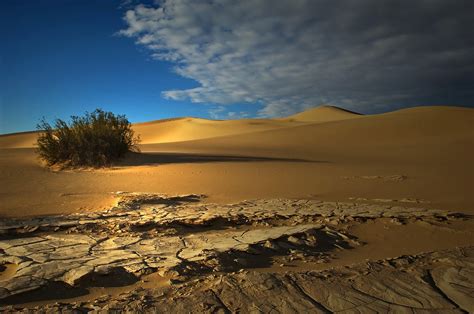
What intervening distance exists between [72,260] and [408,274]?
319cm

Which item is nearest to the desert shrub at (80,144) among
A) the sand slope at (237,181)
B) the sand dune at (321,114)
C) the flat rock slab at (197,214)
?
the sand slope at (237,181)

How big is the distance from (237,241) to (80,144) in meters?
9.69

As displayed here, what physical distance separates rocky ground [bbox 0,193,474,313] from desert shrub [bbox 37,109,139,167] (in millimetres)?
7191

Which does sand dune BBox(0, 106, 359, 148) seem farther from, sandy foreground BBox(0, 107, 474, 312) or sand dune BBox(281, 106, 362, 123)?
sandy foreground BBox(0, 107, 474, 312)

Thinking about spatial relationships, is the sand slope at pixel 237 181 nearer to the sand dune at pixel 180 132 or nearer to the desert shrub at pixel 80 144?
the desert shrub at pixel 80 144

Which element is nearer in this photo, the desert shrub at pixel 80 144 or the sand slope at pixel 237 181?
the sand slope at pixel 237 181

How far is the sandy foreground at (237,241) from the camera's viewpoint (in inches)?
107

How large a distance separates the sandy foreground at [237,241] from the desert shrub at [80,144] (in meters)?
1.87

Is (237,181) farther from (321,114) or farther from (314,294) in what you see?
(321,114)

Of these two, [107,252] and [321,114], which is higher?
[321,114]

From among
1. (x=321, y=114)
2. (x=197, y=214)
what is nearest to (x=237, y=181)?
(x=197, y=214)

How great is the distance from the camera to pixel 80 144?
12.1m

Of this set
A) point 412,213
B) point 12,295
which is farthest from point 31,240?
point 412,213

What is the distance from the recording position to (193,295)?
2.68 m
